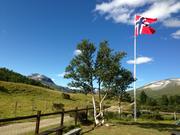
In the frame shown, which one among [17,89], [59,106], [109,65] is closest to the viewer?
[109,65]

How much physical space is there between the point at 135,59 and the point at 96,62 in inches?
404

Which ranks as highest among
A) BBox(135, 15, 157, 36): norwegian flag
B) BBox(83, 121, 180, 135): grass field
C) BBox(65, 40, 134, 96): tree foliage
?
BBox(135, 15, 157, 36): norwegian flag

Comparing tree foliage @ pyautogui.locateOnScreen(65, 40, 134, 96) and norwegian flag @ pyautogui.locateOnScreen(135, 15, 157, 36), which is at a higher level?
norwegian flag @ pyautogui.locateOnScreen(135, 15, 157, 36)

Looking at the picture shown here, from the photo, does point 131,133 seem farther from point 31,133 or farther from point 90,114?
point 90,114

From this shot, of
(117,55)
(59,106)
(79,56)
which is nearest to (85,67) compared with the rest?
(79,56)

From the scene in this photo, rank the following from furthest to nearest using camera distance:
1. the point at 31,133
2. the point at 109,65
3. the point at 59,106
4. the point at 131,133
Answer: the point at 59,106 < the point at 109,65 < the point at 131,133 < the point at 31,133

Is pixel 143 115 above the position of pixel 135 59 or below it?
below

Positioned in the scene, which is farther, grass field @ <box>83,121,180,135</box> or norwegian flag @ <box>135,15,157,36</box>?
norwegian flag @ <box>135,15,157,36</box>

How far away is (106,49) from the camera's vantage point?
25.9m

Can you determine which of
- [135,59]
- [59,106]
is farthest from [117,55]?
[59,106]

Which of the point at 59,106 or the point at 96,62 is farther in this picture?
the point at 59,106

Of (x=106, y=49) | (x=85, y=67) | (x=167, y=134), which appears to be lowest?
(x=167, y=134)

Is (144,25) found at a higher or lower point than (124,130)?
higher

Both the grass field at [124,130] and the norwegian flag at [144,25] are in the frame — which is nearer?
the grass field at [124,130]
